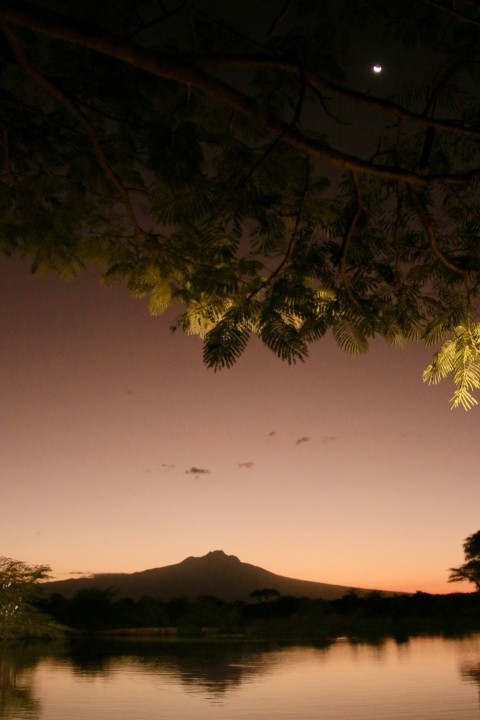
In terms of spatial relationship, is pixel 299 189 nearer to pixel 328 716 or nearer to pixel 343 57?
pixel 343 57

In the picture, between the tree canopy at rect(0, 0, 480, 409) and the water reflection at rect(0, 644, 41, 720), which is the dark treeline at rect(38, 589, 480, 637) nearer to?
the water reflection at rect(0, 644, 41, 720)

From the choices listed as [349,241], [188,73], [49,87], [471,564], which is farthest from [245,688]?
[471,564]

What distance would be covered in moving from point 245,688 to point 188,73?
490 inches

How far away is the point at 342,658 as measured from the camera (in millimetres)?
20141

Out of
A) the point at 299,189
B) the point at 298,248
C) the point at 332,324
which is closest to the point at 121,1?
the point at 299,189

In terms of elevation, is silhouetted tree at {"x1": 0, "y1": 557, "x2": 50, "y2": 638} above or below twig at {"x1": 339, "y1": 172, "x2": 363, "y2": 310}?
below

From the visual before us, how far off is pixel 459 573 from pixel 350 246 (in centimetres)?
3880

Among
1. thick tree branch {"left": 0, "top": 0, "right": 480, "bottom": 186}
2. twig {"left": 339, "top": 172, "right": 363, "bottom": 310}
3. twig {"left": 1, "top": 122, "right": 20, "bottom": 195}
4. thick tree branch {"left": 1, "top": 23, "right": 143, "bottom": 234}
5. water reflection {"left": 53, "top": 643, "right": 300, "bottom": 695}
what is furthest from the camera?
water reflection {"left": 53, "top": 643, "right": 300, "bottom": 695}

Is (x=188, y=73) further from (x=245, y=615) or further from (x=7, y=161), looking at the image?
(x=245, y=615)

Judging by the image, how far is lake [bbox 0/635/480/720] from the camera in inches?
393

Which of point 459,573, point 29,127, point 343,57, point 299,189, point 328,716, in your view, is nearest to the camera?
point 343,57

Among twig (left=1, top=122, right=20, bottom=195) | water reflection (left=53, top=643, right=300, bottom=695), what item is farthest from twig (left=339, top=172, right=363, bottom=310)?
water reflection (left=53, top=643, right=300, bottom=695)

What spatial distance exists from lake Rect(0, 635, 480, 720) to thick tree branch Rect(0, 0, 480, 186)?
28.2 feet

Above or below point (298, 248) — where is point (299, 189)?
above
